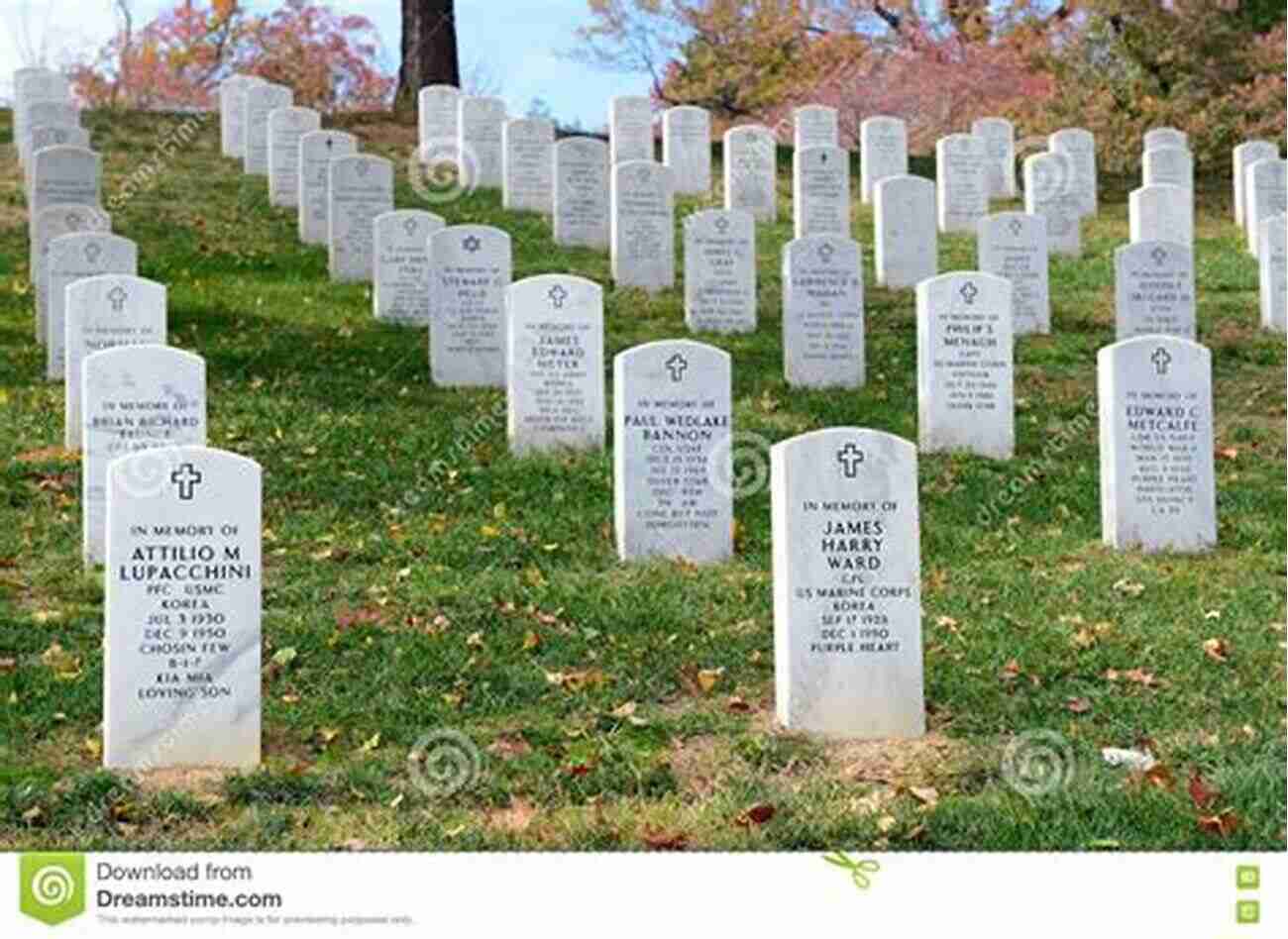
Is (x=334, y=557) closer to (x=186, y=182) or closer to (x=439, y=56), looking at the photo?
(x=186, y=182)

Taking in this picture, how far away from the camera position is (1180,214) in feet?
58.1

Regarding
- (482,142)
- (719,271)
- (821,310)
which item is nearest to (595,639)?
(821,310)

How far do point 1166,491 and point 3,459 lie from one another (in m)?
6.48

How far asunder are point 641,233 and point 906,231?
2.35 metres

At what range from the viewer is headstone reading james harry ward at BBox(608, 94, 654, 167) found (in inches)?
792

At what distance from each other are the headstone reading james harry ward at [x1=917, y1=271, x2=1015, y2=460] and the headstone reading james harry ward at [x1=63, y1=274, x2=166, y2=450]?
4650mm

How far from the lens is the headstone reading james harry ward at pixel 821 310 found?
12.4 meters

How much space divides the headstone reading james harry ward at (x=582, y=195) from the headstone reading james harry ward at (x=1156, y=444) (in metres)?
8.02

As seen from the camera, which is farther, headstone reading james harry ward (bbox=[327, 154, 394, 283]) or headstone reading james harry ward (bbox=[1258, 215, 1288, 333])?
headstone reading james harry ward (bbox=[327, 154, 394, 283])

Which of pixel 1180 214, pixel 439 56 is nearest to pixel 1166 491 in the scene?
pixel 1180 214

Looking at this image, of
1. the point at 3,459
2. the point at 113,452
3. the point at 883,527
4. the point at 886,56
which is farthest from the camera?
the point at 886,56
